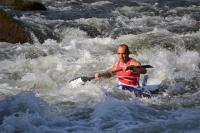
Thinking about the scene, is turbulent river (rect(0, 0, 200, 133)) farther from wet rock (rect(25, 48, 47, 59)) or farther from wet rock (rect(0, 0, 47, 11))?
wet rock (rect(0, 0, 47, 11))

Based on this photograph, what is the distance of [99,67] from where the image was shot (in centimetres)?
→ 1291

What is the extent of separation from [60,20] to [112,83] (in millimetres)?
5593

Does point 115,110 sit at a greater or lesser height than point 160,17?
lesser

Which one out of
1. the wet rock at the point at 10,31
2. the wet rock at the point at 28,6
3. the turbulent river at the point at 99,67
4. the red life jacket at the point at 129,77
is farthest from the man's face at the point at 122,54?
the wet rock at the point at 28,6

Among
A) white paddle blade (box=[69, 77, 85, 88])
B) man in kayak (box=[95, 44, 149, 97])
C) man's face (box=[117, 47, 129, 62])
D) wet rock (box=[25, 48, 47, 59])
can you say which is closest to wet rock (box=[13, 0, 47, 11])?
wet rock (box=[25, 48, 47, 59])

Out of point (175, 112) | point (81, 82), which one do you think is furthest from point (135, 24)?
point (175, 112)

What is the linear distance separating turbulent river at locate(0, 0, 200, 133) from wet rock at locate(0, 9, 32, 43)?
9.8 inches

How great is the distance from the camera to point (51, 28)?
622 inches


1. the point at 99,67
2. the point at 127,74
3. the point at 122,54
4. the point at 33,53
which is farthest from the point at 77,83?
the point at 33,53

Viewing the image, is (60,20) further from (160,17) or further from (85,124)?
(85,124)

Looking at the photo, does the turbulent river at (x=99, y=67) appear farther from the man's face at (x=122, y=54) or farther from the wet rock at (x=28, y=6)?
the man's face at (x=122, y=54)

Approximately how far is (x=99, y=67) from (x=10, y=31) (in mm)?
3034

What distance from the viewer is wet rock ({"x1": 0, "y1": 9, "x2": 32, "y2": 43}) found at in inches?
559

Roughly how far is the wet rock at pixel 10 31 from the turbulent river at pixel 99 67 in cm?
25
